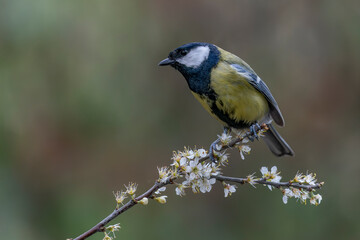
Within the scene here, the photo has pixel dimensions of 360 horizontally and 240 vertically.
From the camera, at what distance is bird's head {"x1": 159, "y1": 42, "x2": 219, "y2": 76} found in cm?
289

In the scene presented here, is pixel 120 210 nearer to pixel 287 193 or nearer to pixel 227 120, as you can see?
pixel 287 193

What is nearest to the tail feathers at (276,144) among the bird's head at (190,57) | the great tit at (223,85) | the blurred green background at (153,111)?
the great tit at (223,85)

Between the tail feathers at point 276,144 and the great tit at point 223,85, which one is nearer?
the great tit at point 223,85

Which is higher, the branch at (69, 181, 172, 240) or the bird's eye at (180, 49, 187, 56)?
the bird's eye at (180, 49, 187, 56)

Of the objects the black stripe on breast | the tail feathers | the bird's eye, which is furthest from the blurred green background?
the black stripe on breast

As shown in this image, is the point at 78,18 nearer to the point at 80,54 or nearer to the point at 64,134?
the point at 80,54

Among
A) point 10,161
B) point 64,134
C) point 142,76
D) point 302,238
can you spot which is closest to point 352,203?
point 302,238

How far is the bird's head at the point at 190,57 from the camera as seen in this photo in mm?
2887

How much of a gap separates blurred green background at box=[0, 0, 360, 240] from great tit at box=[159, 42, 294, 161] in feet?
3.43

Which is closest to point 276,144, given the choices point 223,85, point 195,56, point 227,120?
point 227,120

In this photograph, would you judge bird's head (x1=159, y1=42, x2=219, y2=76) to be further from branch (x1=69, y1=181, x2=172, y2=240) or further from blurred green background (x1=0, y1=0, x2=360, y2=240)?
branch (x1=69, y1=181, x2=172, y2=240)

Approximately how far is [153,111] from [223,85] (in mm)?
1600

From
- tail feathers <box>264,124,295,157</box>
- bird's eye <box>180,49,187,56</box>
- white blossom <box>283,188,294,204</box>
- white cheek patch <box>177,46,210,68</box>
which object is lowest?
tail feathers <box>264,124,295,157</box>

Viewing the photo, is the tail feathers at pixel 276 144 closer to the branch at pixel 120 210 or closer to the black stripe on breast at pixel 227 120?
the black stripe on breast at pixel 227 120
